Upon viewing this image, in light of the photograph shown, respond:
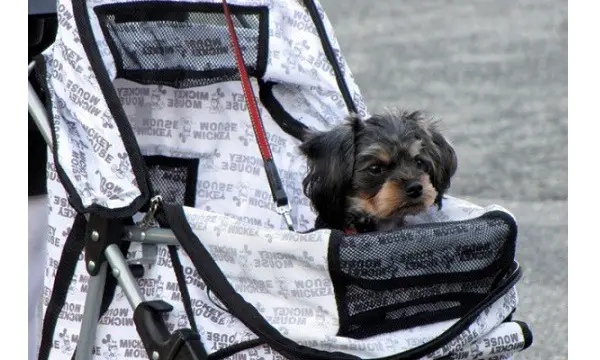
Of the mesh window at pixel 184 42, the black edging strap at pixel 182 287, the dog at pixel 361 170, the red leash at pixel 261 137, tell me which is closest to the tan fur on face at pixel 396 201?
the dog at pixel 361 170

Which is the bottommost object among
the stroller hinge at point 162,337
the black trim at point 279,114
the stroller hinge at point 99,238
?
the stroller hinge at point 162,337

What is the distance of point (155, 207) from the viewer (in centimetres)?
304

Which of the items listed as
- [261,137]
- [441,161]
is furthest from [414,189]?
[261,137]

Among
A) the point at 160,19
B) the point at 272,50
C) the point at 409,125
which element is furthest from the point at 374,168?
the point at 160,19

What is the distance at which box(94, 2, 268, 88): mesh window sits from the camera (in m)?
3.43

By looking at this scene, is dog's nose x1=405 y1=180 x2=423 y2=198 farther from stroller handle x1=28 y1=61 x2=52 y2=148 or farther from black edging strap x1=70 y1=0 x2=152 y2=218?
stroller handle x1=28 y1=61 x2=52 y2=148

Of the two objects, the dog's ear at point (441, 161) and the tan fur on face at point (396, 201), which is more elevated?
the dog's ear at point (441, 161)

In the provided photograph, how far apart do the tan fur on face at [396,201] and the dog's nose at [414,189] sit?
0.4 inches

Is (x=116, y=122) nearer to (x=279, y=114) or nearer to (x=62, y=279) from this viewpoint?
(x=62, y=279)

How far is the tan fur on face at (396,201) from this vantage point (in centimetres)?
339

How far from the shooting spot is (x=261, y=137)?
131 inches

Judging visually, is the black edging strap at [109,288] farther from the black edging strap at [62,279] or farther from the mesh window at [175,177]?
the mesh window at [175,177]

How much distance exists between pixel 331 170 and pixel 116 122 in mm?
699

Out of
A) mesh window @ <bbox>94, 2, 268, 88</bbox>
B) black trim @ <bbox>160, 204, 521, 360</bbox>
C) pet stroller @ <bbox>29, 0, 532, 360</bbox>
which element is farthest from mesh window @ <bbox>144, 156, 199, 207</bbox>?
black trim @ <bbox>160, 204, 521, 360</bbox>
